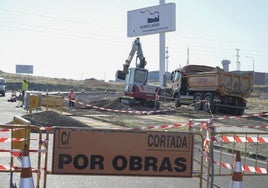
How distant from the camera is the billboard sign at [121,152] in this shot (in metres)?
6.84

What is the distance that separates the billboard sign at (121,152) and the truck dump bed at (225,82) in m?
22.9

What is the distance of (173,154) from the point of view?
7066mm

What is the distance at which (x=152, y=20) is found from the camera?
57375mm

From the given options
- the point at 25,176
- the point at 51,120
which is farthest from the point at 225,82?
the point at 25,176

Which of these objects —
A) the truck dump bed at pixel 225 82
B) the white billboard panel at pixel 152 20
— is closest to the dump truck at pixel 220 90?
the truck dump bed at pixel 225 82

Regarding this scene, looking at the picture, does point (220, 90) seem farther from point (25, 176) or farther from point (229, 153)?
point (25, 176)

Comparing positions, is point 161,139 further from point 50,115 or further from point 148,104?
point 148,104

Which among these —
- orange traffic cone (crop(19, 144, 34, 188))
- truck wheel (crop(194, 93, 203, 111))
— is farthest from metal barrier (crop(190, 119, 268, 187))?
truck wheel (crop(194, 93, 203, 111))

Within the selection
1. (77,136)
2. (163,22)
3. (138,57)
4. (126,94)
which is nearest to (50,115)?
(77,136)

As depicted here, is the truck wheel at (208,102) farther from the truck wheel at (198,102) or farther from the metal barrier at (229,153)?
the metal barrier at (229,153)

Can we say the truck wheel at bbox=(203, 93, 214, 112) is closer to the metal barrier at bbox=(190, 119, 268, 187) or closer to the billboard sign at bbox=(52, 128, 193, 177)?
the metal barrier at bbox=(190, 119, 268, 187)

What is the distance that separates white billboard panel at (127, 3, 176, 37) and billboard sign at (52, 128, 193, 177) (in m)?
49.0

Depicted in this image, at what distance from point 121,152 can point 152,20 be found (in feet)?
169

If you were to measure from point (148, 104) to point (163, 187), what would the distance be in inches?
1009
